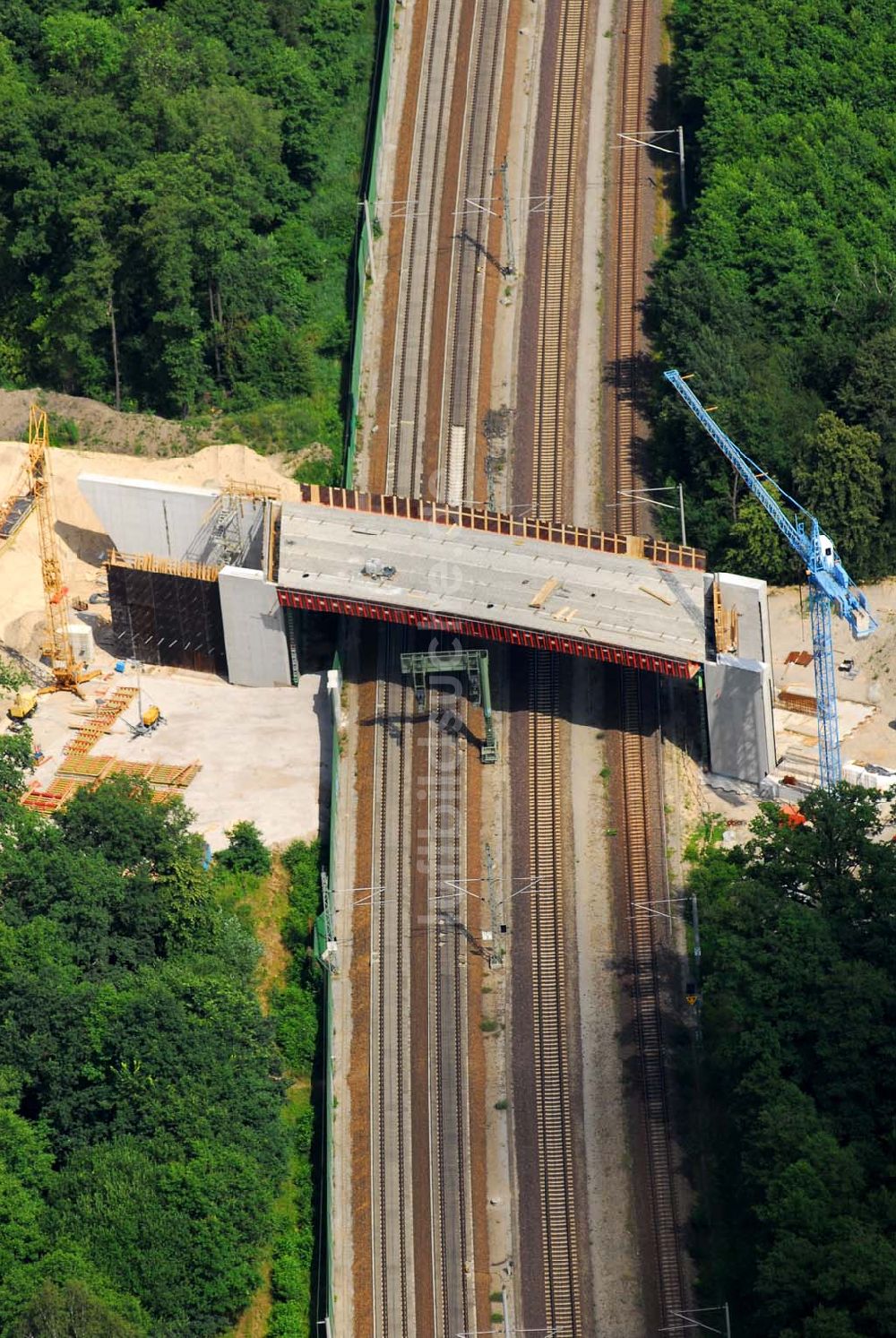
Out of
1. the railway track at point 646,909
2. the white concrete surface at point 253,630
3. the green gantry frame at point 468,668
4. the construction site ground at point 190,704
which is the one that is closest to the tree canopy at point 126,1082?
the construction site ground at point 190,704

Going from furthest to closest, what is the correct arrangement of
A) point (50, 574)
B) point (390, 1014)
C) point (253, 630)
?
point (50, 574) < point (253, 630) < point (390, 1014)

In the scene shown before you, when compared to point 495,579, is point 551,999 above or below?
below

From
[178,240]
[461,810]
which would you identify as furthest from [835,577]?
[178,240]

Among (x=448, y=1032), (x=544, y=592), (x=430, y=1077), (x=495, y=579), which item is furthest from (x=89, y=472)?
(x=430, y=1077)

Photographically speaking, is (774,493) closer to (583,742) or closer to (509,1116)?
(583,742)

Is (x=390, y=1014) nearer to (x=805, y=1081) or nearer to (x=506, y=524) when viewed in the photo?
(x=805, y=1081)

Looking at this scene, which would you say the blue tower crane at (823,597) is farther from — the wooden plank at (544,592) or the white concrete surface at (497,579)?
the wooden plank at (544,592)
